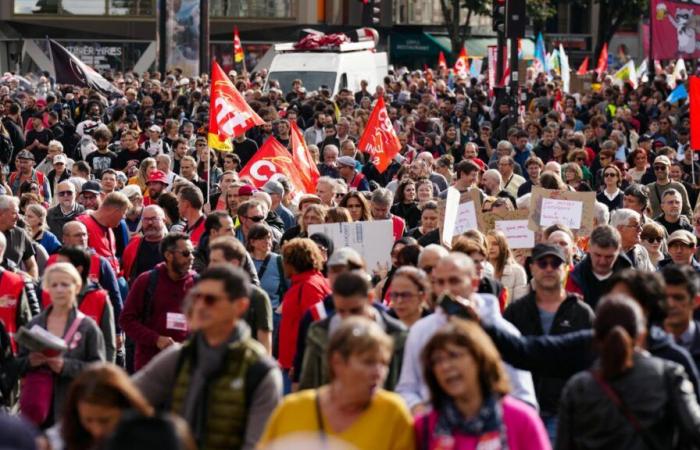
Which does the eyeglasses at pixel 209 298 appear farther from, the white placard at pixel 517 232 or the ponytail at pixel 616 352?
the white placard at pixel 517 232

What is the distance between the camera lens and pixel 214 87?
1788 centimetres

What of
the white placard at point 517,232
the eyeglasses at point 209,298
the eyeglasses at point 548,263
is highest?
the eyeglasses at point 209,298

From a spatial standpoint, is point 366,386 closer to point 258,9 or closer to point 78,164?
point 78,164

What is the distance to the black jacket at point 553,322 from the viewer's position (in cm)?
806

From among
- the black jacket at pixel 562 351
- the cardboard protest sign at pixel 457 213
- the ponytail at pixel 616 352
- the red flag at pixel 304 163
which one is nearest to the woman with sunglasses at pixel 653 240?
the cardboard protest sign at pixel 457 213

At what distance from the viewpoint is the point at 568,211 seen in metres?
13.6

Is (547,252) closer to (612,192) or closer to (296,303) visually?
(296,303)

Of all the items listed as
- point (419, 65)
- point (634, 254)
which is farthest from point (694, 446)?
point (419, 65)

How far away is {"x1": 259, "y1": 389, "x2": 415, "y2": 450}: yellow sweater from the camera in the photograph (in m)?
5.46

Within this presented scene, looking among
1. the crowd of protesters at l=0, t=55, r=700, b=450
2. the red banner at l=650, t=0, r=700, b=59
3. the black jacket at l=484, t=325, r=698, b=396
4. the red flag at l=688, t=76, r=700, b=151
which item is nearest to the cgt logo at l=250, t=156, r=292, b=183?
the crowd of protesters at l=0, t=55, r=700, b=450

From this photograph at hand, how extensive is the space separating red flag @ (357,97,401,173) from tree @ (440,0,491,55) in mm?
43100

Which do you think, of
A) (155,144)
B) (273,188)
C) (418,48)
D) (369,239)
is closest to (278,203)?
(273,188)

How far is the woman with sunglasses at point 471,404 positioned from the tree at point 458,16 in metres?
58.2

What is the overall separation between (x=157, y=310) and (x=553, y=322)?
8.03ft
